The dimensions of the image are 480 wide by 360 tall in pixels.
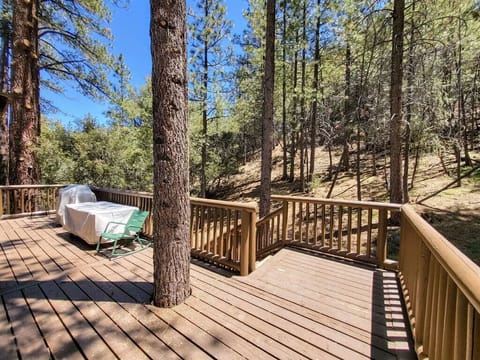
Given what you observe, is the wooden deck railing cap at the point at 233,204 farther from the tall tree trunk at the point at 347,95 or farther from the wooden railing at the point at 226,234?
the tall tree trunk at the point at 347,95

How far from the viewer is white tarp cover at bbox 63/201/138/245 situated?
3.76 m

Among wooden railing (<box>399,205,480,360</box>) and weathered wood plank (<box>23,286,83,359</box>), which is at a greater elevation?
wooden railing (<box>399,205,480,360</box>)

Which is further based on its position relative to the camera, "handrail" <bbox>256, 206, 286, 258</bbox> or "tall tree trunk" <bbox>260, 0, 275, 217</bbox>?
"tall tree trunk" <bbox>260, 0, 275, 217</bbox>

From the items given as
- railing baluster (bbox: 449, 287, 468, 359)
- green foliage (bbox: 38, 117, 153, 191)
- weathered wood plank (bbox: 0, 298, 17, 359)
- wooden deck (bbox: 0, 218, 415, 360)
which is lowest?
weathered wood plank (bbox: 0, 298, 17, 359)

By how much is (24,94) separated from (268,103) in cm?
654

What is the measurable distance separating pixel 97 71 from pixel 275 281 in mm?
8822

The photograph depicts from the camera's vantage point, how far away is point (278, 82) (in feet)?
35.3

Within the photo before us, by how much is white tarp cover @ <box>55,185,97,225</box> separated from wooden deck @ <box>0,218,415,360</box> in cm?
174

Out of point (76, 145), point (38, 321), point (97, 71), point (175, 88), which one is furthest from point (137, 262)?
point (76, 145)

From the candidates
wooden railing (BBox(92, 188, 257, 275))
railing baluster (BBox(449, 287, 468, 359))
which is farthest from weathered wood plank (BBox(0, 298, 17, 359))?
railing baluster (BBox(449, 287, 468, 359))

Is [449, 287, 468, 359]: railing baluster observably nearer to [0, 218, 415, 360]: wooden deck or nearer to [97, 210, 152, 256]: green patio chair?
[0, 218, 415, 360]: wooden deck

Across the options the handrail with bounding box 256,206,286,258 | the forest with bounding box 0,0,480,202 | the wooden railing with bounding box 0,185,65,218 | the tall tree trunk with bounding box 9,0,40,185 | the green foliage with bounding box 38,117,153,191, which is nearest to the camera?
the handrail with bounding box 256,206,286,258

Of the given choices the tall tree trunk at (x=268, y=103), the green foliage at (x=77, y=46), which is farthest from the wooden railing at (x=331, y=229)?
the green foliage at (x=77, y=46)

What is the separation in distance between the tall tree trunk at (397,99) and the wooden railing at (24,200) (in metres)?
8.13
